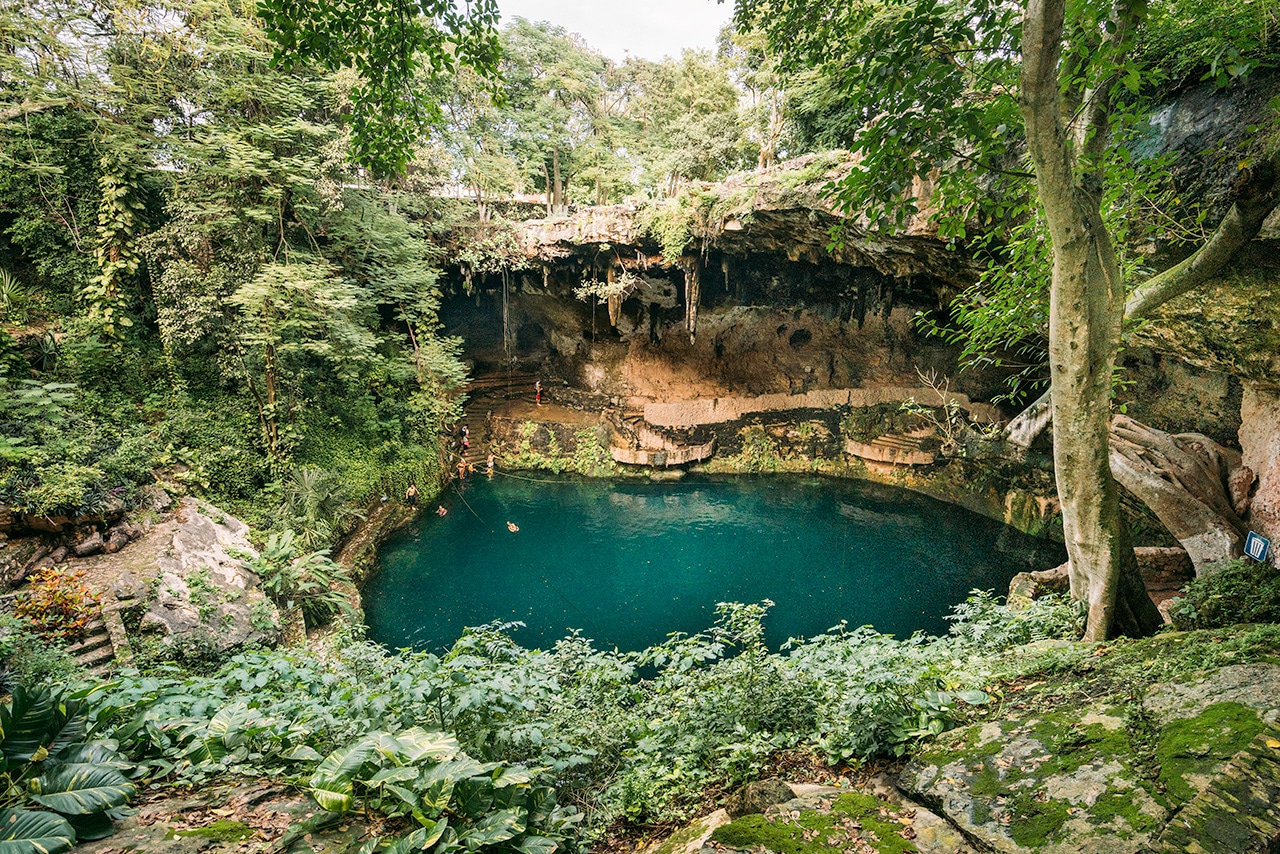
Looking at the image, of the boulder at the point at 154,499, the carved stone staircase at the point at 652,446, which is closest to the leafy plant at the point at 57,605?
the boulder at the point at 154,499

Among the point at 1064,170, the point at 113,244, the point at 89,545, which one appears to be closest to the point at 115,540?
Result: the point at 89,545

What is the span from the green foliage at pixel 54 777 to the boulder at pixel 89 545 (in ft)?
18.0

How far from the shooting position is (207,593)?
5.70 metres

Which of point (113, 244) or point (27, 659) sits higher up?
point (113, 244)

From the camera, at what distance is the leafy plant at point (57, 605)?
461 cm

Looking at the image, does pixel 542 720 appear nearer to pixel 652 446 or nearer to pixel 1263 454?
pixel 1263 454

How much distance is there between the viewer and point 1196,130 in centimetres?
449

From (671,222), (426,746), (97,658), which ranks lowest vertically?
(97,658)

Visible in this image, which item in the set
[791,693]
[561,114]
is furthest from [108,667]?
[561,114]

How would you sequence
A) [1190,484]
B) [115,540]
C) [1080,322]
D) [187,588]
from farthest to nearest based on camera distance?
[115,540]
[187,588]
[1190,484]
[1080,322]

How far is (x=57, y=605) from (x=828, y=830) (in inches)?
264

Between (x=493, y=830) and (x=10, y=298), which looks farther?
(x=10, y=298)

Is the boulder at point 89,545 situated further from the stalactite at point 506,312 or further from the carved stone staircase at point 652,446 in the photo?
the carved stone staircase at point 652,446

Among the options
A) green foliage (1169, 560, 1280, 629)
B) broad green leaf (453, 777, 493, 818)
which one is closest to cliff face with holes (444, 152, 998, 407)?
green foliage (1169, 560, 1280, 629)
